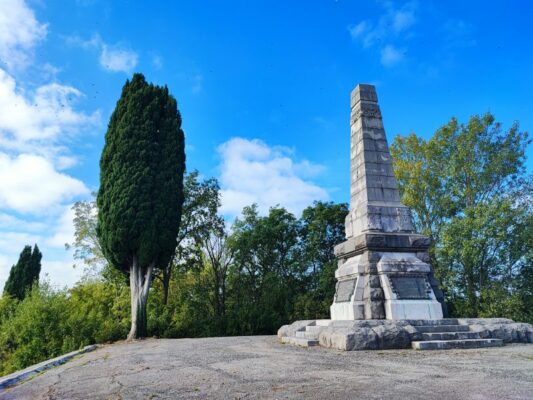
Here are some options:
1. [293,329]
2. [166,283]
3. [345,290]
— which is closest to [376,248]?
[345,290]

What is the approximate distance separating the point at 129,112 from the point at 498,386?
47.4ft

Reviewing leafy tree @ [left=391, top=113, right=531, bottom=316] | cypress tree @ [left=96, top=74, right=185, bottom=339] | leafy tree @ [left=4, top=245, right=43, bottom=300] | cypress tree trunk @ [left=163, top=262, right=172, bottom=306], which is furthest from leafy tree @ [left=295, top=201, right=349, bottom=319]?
leafy tree @ [left=4, top=245, right=43, bottom=300]

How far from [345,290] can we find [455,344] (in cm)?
248

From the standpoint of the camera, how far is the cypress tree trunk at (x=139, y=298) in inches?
507

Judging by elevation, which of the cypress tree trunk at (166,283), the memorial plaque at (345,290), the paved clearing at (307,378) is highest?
the cypress tree trunk at (166,283)

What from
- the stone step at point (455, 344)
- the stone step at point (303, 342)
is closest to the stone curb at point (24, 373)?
the stone step at point (303, 342)

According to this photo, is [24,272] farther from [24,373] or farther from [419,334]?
[419,334]

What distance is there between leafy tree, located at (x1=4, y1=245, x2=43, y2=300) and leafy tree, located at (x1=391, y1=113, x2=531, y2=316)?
25.5m

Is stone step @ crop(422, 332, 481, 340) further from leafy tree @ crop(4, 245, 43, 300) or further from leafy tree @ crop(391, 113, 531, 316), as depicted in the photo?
leafy tree @ crop(4, 245, 43, 300)

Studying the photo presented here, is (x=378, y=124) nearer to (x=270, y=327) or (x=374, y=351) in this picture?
(x=374, y=351)

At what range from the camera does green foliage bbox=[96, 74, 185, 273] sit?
43.2 ft

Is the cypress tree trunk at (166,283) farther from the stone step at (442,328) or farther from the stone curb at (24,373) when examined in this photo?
the stone step at (442,328)

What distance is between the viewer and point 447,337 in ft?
21.3

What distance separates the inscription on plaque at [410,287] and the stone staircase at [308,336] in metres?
1.55
